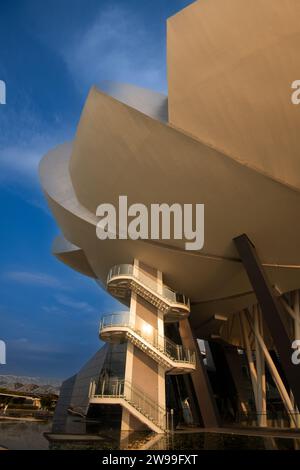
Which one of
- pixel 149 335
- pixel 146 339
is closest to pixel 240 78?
pixel 146 339

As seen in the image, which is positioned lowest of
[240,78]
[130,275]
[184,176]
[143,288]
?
[143,288]

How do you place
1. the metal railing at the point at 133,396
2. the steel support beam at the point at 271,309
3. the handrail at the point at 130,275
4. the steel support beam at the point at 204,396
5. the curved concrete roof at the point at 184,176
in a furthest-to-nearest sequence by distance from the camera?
the handrail at the point at 130,275 < the steel support beam at the point at 204,396 < the metal railing at the point at 133,396 < the curved concrete roof at the point at 184,176 < the steel support beam at the point at 271,309

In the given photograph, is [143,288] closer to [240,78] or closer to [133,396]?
[133,396]

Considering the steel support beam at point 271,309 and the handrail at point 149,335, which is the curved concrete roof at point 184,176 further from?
the handrail at point 149,335

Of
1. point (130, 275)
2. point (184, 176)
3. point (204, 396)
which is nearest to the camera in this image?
point (184, 176)

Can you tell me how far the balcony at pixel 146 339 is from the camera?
64.5 feet

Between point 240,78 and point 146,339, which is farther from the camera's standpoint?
point 146,339

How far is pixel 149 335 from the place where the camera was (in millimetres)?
21172

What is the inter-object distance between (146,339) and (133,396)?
3.17 metres

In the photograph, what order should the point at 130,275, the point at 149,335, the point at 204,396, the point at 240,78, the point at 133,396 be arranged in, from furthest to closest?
the point at 204,396 < the point at 130,275 < the point at 149,335 < the point at 133,396 < the point at 240,78

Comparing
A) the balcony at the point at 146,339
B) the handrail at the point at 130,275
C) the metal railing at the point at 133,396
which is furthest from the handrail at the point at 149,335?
the metal railing at the point at 133,396

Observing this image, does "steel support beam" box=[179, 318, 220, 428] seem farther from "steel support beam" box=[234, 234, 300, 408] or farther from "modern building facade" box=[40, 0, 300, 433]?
"steel support beam" box=[234, 234, 300, 408]

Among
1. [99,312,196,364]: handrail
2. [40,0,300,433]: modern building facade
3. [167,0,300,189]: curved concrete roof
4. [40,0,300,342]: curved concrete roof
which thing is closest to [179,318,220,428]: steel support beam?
[40,0,300,433]: modern building facade

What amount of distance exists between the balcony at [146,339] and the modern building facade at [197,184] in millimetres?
79
